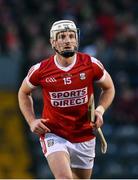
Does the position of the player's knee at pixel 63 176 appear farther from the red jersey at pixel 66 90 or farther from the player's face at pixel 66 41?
the player's face at pixel 66 41

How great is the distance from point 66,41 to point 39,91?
21.3 ft

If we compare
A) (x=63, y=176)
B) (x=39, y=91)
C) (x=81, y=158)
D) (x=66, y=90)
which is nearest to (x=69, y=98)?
(x=66, y=90)

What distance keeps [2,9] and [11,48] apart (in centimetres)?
120

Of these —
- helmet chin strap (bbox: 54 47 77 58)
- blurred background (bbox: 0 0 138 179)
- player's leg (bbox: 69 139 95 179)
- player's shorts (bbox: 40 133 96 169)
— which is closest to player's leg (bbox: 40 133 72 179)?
player's shorts (bbox: 40 133 96 169)

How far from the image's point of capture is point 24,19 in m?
17.3

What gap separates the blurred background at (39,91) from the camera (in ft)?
51.7

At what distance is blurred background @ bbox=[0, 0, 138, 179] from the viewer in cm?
1575

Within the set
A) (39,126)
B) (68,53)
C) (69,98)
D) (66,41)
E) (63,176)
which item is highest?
(66,41)

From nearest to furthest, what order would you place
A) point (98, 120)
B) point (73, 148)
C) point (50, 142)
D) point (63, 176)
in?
1. point (63, 176)
2. point (98, 120)
3. point (50, 142)
4. point (73, 148)

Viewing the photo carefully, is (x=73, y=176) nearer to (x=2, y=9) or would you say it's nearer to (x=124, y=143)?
(x=124, y=143)

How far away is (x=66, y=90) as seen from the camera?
968 cm

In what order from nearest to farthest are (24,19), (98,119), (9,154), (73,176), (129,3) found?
(98,119)
(73,176)
(9,154)
(24,19)
(129,3)

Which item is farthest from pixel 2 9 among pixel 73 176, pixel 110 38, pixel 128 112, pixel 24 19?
pixel 73 176

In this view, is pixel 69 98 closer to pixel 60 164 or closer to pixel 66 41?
pixel 66 41
